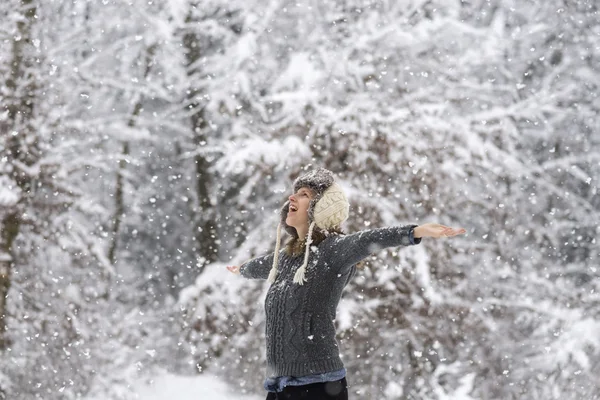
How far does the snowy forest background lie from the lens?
730 centimetres

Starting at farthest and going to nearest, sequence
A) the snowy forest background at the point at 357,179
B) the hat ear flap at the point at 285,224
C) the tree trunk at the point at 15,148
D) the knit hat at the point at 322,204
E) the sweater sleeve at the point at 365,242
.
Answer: the tree trunk at the point at 15,148, the snowy forest background at the point at 357,179, the hat ear flap at the point at 285,224, the knit hat at the point at 322,204, the sweater sleeve at the point at 365,242

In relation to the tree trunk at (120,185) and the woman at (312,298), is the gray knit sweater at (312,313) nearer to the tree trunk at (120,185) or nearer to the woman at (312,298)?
the woman at (312,298)

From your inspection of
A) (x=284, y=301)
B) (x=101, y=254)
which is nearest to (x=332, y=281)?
(x=284, y=301)

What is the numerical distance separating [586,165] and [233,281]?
5.10 meters

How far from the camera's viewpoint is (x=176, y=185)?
13.9 meters

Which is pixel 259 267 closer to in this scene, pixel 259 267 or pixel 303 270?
pixel 259 267

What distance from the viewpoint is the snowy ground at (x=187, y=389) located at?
8.40m

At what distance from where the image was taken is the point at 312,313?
112 inches

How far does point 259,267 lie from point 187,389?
589 cm

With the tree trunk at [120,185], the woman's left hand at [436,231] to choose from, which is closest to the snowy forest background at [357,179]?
the tree trunk at [120,185]

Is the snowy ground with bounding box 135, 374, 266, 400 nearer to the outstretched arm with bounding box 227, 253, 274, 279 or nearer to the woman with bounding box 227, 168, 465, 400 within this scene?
the outstretched arm with bounding box 227, 253, 274, 279

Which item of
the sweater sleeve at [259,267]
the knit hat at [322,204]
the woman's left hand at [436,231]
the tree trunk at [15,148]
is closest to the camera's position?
the woman's left hand at [436,231]

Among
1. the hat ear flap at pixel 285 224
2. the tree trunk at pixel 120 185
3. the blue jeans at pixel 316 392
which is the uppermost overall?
the tree trunk at pixel 120 185

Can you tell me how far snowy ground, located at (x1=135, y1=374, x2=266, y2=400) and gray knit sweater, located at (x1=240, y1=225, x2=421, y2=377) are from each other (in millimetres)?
5422
